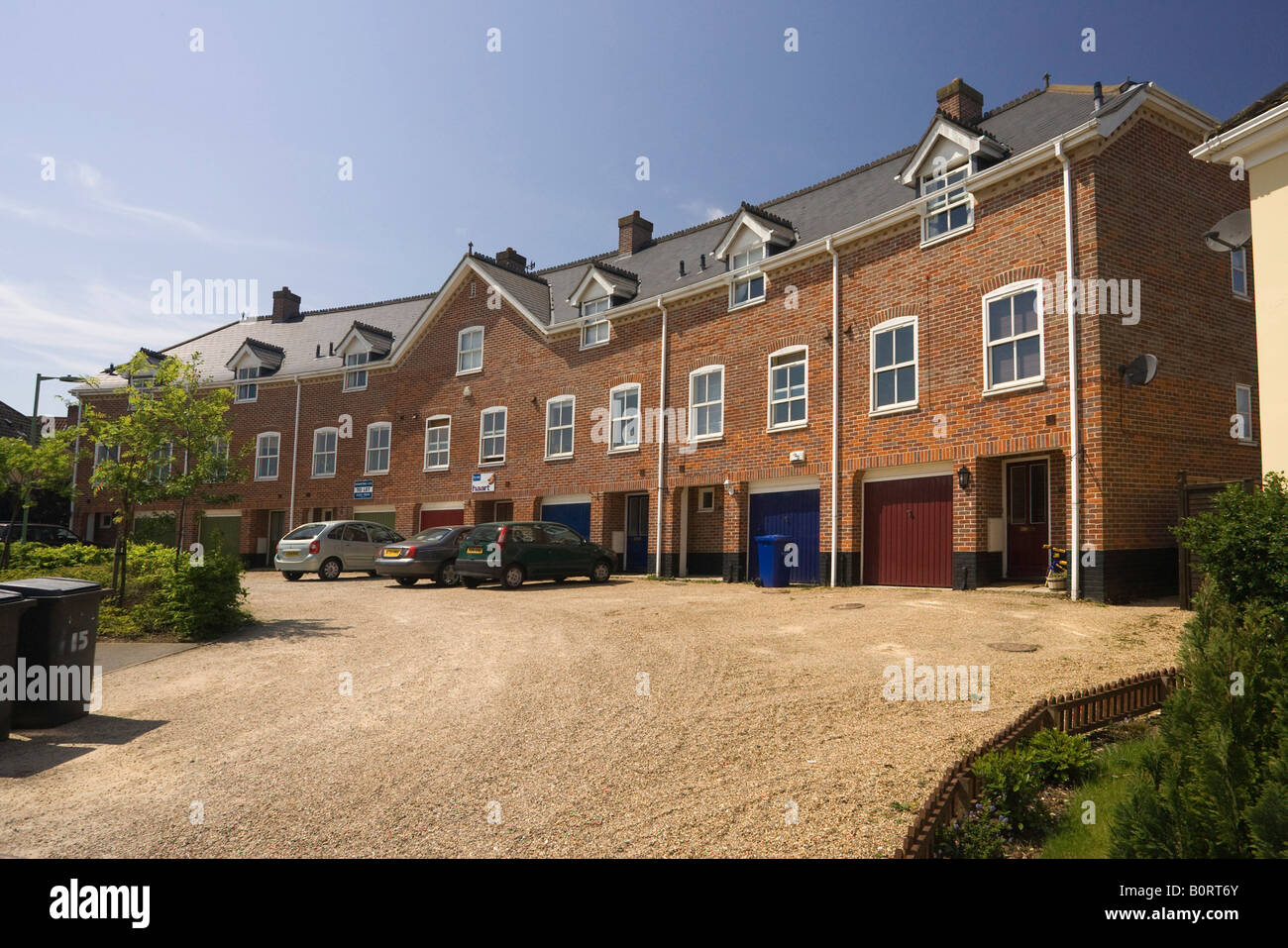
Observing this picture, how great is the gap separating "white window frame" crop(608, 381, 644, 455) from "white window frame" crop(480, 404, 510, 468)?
4.93 meters

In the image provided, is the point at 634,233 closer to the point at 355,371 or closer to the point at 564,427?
the point at 564,427

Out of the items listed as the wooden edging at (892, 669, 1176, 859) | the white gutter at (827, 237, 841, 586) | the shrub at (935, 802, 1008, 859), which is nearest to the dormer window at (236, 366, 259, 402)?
the white gutter at (827, 237, 841, 586)

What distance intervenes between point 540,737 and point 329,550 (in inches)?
694

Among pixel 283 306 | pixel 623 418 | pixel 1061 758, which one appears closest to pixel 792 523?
pixel 623 418

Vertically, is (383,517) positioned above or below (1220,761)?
above

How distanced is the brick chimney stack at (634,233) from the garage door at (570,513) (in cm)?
978

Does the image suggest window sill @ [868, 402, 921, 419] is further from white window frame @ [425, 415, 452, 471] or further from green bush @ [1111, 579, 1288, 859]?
white window frame @ [425, 415, 452, 471]

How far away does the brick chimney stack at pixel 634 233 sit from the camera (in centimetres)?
2906

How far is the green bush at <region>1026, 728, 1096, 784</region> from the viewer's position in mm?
5102

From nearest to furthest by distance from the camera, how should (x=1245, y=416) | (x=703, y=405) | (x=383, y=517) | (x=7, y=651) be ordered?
(x=7, y=651)
(x=1245, y=416)
(x=703, y=405)
(x=383, y=517)

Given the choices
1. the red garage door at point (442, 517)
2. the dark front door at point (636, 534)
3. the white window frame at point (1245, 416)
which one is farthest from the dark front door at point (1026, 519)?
the red garage door at point (442, 517)

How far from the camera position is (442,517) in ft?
97.1

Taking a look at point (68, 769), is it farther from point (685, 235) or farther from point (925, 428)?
point (685, 235)

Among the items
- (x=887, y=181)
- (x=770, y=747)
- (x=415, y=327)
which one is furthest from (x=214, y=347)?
(x=770, y=747)
